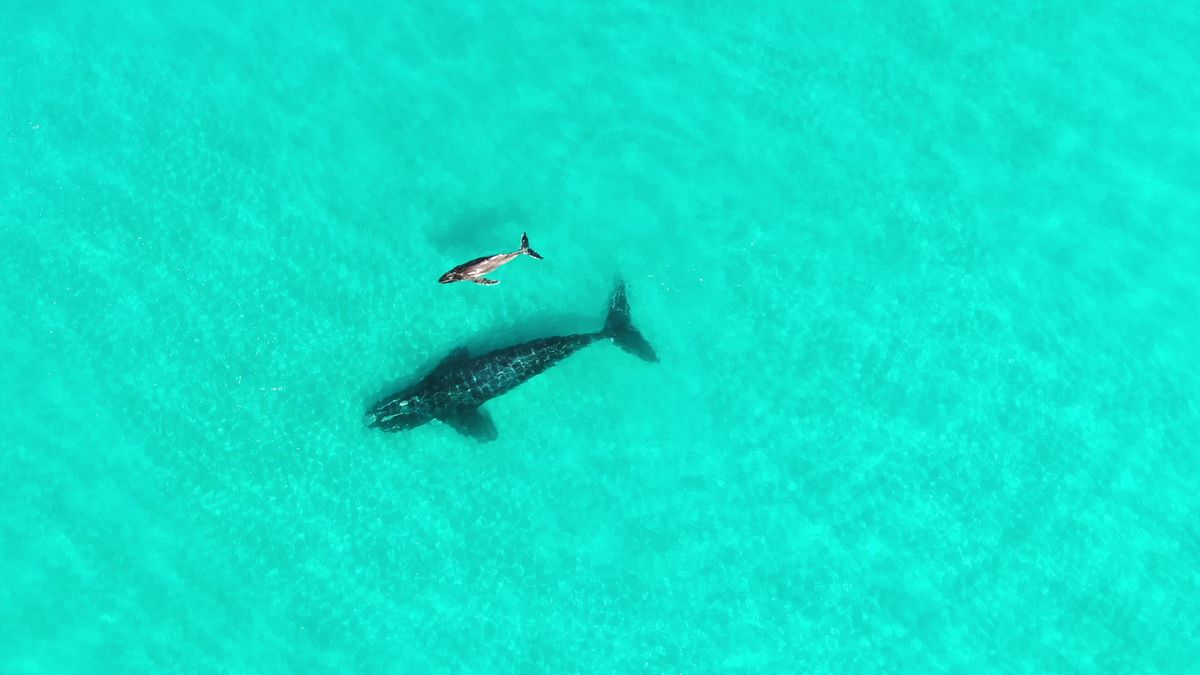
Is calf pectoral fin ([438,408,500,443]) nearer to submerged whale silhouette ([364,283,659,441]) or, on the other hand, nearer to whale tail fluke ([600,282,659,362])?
submerged whale silhouette ([364,283,659,441])

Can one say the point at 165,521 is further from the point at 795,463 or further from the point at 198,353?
the point at 795,463

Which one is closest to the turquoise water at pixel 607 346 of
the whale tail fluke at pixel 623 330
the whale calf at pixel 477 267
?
the whale tail fluke at pixel 623 330

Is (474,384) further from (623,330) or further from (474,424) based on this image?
(623,330)

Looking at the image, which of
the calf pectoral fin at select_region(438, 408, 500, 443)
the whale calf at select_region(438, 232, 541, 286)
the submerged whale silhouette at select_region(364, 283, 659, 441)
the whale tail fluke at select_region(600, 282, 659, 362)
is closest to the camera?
the whale calf at select_region(438, 232, 541, 286)

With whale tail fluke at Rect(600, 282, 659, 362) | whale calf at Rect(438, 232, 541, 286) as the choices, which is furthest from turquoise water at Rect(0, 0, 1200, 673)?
whale calf at Rect(438, 232, 541, 286)

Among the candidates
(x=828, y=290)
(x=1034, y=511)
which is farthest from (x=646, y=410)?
(x=1034, y=511)

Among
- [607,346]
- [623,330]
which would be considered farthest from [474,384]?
[623,330]
